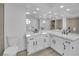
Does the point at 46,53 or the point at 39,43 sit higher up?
the point at 39,43

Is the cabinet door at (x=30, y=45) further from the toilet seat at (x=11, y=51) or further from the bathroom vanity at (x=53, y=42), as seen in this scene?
the toilet seat at (x=11, y=51)

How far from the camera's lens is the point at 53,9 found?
138cm

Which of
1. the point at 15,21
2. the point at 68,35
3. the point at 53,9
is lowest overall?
the point at 68,35

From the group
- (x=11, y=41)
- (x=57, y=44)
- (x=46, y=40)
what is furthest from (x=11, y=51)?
(x=57, y=44)

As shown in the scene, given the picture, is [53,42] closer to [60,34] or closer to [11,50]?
[60,34]

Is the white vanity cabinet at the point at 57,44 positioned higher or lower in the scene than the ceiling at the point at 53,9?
lower

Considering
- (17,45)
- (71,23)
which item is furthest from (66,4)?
(17,45)

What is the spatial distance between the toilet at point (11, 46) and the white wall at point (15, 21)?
0.16ft

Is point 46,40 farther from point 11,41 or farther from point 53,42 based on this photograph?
point 11,41

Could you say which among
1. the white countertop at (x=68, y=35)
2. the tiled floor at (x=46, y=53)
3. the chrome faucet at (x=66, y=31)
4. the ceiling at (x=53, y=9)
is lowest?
the tiled floor at (x=46, y=53)

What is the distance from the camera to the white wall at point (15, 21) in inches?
55.0

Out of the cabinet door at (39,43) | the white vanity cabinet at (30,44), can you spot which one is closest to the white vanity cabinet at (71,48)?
the cabinet door at (39,43)

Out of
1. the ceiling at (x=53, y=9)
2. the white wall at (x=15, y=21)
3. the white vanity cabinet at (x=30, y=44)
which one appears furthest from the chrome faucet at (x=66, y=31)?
the white wall at (x=15, y=21)

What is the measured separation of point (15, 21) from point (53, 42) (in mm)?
680
